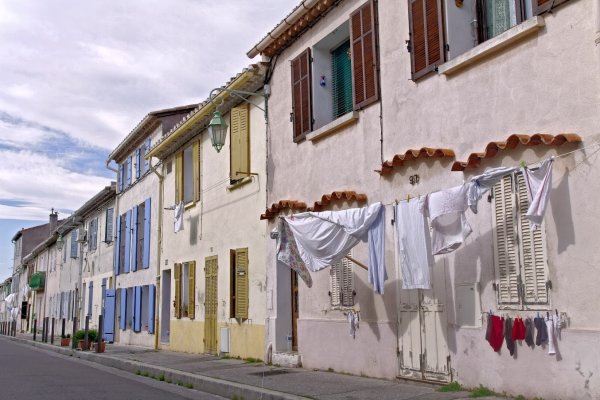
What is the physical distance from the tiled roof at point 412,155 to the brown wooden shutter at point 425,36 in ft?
3.43

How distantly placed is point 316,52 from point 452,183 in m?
4.68

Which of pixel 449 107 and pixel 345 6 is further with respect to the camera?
pixel 345 6

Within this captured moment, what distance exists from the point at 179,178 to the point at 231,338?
5.73 metres

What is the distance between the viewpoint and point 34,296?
48.8 meters

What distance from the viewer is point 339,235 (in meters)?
9.52

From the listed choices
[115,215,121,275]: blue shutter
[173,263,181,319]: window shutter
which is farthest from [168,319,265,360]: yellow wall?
[115,215,121,275]: blue shutter

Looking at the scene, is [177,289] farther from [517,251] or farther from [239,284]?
[517,251]

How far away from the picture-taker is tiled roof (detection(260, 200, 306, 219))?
11797mm

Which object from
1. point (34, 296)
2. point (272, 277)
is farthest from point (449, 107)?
point (34, 296)

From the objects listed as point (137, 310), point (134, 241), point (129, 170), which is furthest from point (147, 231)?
point (129, 170)

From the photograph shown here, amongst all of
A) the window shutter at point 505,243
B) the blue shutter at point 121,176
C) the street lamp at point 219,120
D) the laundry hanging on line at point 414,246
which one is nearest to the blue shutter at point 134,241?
the blue shutter at point 121,176

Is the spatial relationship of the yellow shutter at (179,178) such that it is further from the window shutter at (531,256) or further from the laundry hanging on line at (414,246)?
the window shutter at (531,256)

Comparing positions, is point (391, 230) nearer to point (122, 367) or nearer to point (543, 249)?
point (543, 249)

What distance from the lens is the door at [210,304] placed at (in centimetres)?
1534
